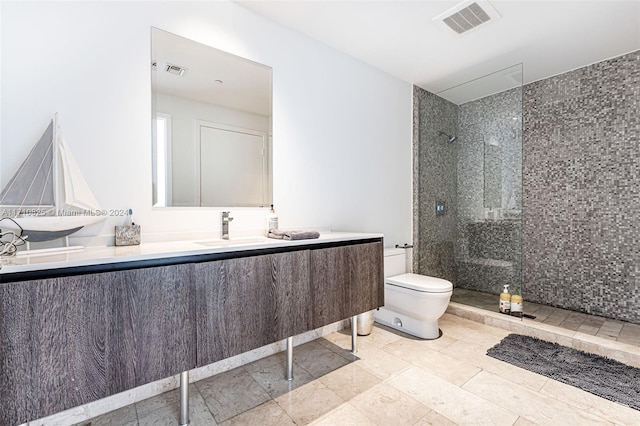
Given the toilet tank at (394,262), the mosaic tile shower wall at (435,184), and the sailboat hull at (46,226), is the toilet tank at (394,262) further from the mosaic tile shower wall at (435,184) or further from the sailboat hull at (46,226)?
the sailboat hull at (46,226)

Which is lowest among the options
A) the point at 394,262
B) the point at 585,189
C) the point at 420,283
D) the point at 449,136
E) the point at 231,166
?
the point at 420,283

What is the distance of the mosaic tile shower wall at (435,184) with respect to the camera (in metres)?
3.14

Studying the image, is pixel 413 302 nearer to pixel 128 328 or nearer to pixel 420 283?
pixel 420 283

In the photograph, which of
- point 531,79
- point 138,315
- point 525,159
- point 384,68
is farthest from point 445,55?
point 138,315

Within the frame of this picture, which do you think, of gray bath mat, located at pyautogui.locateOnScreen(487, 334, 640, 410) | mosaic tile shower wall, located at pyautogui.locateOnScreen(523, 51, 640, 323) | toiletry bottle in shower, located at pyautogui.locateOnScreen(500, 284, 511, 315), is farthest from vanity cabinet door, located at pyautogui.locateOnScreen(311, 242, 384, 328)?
mosaic tile shower wall, located at pyautogui.locateOnScreen(523, 51, 640, 323)

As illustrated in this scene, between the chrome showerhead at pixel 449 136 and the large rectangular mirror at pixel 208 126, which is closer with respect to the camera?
the large rectangular mirror at pixel 208 126

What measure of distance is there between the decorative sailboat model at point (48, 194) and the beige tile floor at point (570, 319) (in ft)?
10.0

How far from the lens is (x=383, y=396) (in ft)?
5.15

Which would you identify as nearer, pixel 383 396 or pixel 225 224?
pixel 383 396

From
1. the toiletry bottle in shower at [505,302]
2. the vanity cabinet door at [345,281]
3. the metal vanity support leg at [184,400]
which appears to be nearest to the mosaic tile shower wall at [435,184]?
the toiletry bottle in shower at [505,302]

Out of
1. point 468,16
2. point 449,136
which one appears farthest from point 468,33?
point 449,136

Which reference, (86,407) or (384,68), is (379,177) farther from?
(86,407)

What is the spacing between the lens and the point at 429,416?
1.41 metres

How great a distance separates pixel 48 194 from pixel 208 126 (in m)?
0.86
